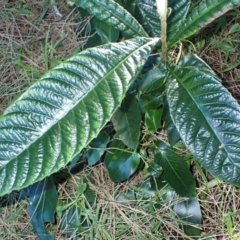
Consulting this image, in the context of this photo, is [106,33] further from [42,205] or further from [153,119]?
[42,205]

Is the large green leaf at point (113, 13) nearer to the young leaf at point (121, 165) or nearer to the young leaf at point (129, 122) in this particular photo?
the young leaf at point (129, 122)

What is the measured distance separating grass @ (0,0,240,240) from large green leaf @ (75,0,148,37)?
0.46 meters

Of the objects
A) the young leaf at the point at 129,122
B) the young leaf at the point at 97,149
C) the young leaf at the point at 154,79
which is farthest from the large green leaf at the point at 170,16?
the young leaf at the point at 97,149

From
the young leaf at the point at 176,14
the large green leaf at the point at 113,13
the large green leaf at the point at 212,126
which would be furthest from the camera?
the young leaf at the point at 176,14

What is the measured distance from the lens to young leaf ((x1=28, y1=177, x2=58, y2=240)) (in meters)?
1.51

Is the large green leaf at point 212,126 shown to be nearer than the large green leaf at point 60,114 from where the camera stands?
No

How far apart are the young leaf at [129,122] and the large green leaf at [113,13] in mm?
285

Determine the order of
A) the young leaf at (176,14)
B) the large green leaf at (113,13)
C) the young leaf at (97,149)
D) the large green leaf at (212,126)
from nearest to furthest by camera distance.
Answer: the large green leaf at (212,126)
the large green leaf at (113,13)
the young leaf at (176,14)
the young leaf at (97,149)

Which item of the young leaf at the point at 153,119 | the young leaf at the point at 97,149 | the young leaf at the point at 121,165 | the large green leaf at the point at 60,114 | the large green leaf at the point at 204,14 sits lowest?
the young leaf at the point at 121,165

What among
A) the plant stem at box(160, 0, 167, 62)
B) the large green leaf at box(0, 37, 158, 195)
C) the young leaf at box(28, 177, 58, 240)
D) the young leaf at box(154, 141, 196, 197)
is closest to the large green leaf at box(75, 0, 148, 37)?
the plant stem at box(160, 0, 167, 62)

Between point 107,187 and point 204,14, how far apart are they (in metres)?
0.73

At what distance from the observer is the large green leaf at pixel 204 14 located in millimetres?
1046

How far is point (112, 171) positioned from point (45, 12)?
82 cm

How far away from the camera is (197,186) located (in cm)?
149
